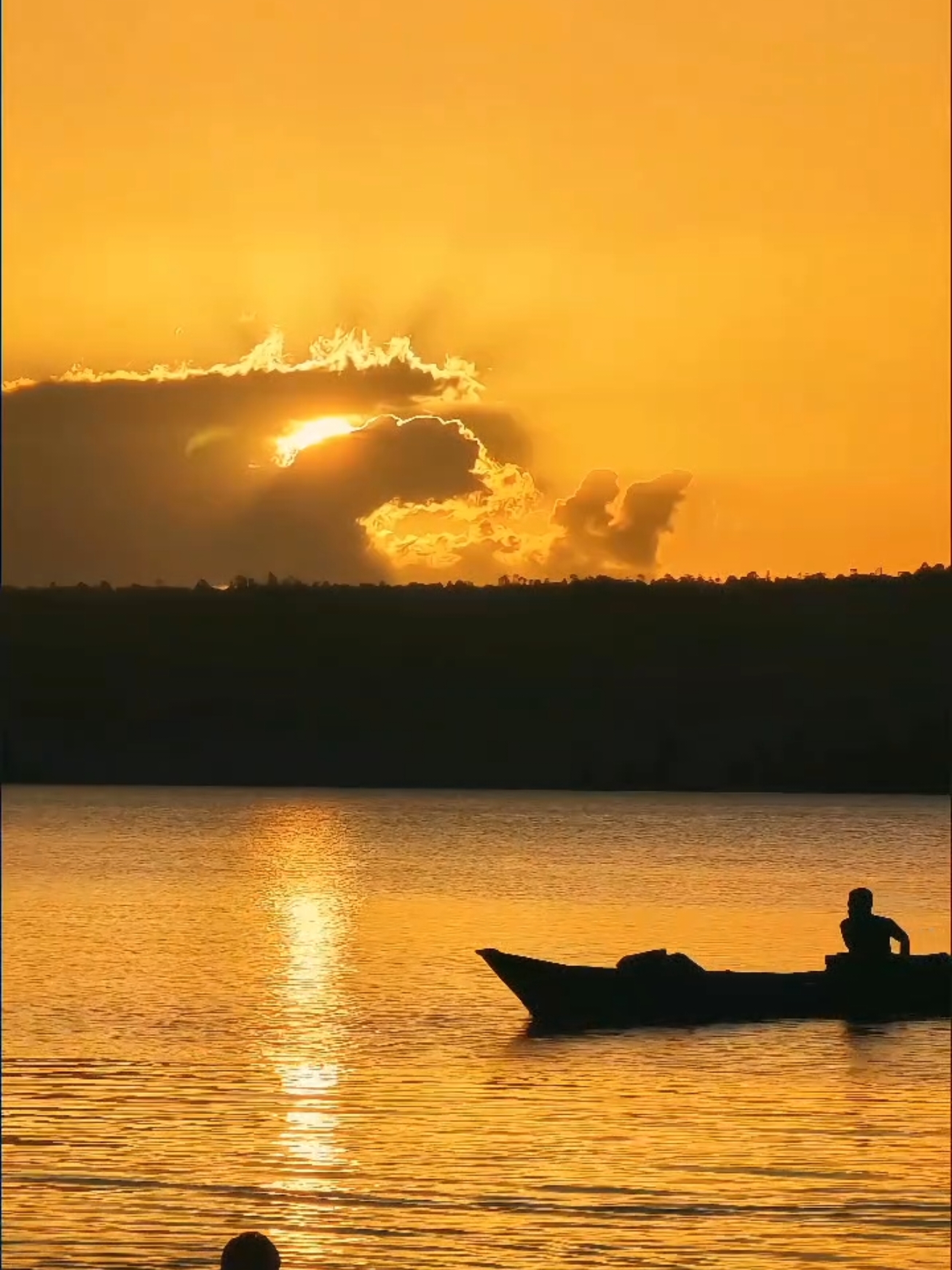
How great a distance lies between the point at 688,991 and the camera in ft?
122

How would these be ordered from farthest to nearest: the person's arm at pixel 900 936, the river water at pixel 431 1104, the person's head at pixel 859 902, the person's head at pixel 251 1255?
the person's arm at pixel 900 936 < the person's head at pixel 859 902 < the river water at pixel 431 1104 < the person's head at pixel 251 1255

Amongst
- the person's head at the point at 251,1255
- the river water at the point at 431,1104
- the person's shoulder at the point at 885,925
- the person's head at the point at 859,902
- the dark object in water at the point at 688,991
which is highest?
the person's head at the point at 859,902

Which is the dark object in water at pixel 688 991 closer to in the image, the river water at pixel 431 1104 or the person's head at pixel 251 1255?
the river water at pixel 431 1104

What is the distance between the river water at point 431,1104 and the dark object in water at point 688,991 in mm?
406

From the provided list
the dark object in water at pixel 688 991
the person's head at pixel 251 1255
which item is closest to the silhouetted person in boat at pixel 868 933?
the dark object in water at pixel 688 991

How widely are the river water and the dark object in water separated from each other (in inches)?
16.0

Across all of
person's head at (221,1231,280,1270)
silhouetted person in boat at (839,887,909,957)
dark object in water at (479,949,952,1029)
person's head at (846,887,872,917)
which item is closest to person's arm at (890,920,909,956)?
silhouetted person in boat at (839,887,909,957)

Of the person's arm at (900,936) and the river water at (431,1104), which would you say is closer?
the river water at (431,1104)

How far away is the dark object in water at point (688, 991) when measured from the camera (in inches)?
1465

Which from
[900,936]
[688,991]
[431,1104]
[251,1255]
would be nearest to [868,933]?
[900,936]

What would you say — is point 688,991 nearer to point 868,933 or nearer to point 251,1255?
point 868,933

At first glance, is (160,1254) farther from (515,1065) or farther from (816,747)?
(816,747)

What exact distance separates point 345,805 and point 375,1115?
149695 mm

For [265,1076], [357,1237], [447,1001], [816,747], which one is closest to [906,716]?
[816,747]
